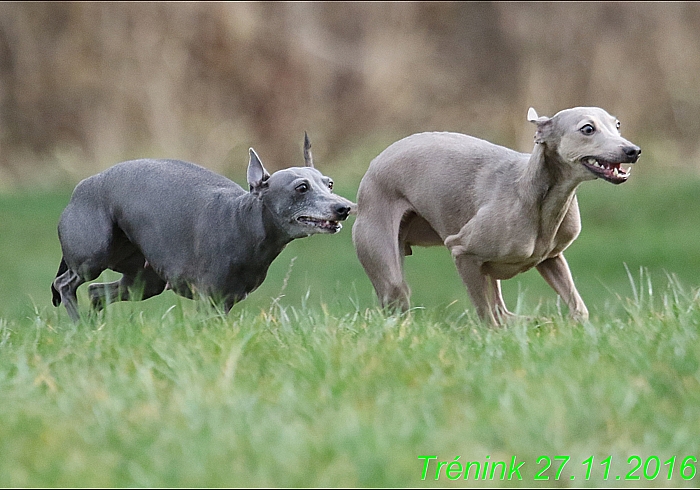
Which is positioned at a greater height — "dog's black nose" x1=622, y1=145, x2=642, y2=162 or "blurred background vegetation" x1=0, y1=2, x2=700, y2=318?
"dog's black nose" x1=622, y1=145, x2=642, y2=162

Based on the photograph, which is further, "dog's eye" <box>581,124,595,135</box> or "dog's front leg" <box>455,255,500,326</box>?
"dog's front leg" <box>455,255,500,326</box>

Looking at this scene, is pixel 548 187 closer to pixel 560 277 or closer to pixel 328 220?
pixel 560 277

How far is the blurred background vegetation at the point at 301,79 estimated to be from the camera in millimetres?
19578

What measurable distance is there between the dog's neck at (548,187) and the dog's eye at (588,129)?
9.3 inches

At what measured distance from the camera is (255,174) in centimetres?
598

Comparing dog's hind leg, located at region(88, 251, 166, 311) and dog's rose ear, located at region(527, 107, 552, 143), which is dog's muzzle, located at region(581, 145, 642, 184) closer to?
dog's rose ear, located at region(527, 107, 552, 143)

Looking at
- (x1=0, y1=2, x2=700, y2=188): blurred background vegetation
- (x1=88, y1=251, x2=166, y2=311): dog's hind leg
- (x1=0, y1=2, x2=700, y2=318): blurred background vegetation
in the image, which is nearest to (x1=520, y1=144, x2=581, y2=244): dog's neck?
(x1=88, y1=251, x2=166, y2=311): dog's hind leg

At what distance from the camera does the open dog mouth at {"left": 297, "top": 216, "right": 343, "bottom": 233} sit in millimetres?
5801

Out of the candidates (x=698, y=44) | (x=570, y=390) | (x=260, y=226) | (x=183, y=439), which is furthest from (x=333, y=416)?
(x=698, y=44)

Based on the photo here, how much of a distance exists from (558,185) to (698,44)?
15455 millimetres

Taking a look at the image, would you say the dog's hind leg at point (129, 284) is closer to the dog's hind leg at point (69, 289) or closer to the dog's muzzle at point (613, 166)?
the dog's hind leg at point (69, 289)

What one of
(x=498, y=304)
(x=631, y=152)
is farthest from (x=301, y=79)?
(x=631, y=152)

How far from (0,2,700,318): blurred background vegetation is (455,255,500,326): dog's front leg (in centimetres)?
1192

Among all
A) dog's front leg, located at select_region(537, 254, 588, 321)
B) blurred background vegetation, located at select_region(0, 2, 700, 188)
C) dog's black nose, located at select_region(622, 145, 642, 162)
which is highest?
dog's black nose, located at select_region(622, 145, 642, 162)
